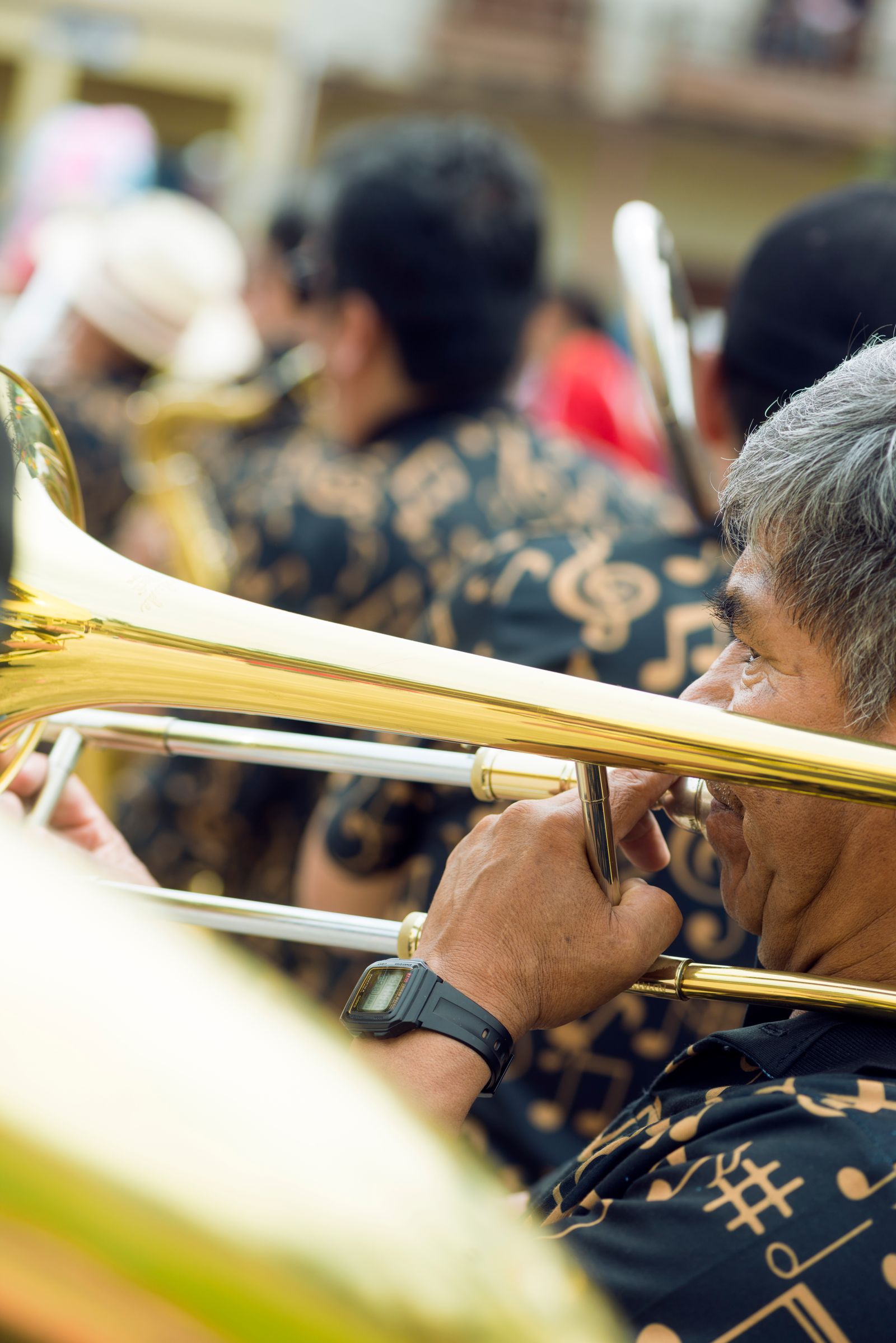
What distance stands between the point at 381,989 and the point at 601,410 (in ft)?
12.9

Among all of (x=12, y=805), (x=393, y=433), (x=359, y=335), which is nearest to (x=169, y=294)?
(x=359, y=335)

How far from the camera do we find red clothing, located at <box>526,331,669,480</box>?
468 cm

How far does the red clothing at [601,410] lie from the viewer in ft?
15.4

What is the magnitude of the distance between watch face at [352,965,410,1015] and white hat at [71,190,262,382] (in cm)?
318

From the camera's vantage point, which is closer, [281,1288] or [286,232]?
[281,1288]

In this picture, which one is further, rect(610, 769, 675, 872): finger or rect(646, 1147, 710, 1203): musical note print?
rect(610, 769, 675, 872): finger

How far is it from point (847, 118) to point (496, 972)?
15.9 meters

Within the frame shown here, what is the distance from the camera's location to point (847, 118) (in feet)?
49.1

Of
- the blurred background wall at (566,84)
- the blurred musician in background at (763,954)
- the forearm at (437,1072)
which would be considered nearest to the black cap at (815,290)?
the blurred musician in background at (763,954)

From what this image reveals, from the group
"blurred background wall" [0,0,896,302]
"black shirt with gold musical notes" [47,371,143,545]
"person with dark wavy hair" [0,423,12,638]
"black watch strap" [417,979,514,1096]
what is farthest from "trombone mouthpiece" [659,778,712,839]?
"blurred background wall" [0,0,896,302]

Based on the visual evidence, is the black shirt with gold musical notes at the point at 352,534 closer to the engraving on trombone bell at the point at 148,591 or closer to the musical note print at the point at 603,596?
the musical note print at the point at 603,596

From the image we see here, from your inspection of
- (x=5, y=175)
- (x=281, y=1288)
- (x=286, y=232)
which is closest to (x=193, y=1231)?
(x=281, y=1288)

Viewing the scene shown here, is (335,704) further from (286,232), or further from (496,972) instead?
(286,232)

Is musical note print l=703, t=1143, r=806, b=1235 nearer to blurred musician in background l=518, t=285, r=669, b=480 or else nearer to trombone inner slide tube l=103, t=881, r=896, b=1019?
trombone inner slide tube l=103, t=881, r=896, b=1019
